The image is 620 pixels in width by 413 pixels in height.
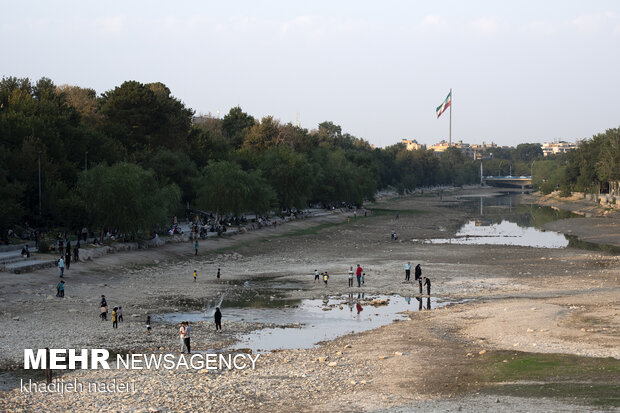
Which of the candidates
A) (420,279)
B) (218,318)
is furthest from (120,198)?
(218,318)

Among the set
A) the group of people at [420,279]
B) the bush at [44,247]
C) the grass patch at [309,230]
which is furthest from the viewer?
the grass patch at [309,230]

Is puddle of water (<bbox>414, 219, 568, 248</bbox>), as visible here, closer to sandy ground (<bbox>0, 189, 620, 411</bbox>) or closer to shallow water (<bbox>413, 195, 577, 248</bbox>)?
shallow water (<bbox>413, 195, 577, 248</bbox>)

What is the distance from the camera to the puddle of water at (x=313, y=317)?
102 feet

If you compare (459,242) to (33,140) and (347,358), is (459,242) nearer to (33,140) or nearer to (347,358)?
(33,140)

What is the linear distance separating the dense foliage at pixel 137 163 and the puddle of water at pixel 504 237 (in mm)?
26449

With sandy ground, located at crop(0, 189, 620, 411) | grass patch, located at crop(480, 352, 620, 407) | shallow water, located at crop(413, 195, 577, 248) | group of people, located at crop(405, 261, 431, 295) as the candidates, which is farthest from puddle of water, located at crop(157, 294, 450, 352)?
shallow water, located at crop(413, 195, 577, 248)

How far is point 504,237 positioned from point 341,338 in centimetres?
6279

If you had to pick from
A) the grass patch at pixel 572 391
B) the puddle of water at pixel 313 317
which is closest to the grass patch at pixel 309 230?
the puddle of water at pixel 313 317

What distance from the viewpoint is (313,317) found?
3656 centimetres

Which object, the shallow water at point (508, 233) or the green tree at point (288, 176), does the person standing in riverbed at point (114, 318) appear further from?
the green tree at point (288, 176)

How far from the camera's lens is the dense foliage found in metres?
62.4

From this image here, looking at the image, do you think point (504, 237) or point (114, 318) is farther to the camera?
point (504, 237)

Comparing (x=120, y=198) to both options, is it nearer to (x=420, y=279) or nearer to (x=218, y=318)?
(x=420, y=279)

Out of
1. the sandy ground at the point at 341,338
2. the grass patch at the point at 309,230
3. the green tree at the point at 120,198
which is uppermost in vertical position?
the green tree at the point at 120,198
